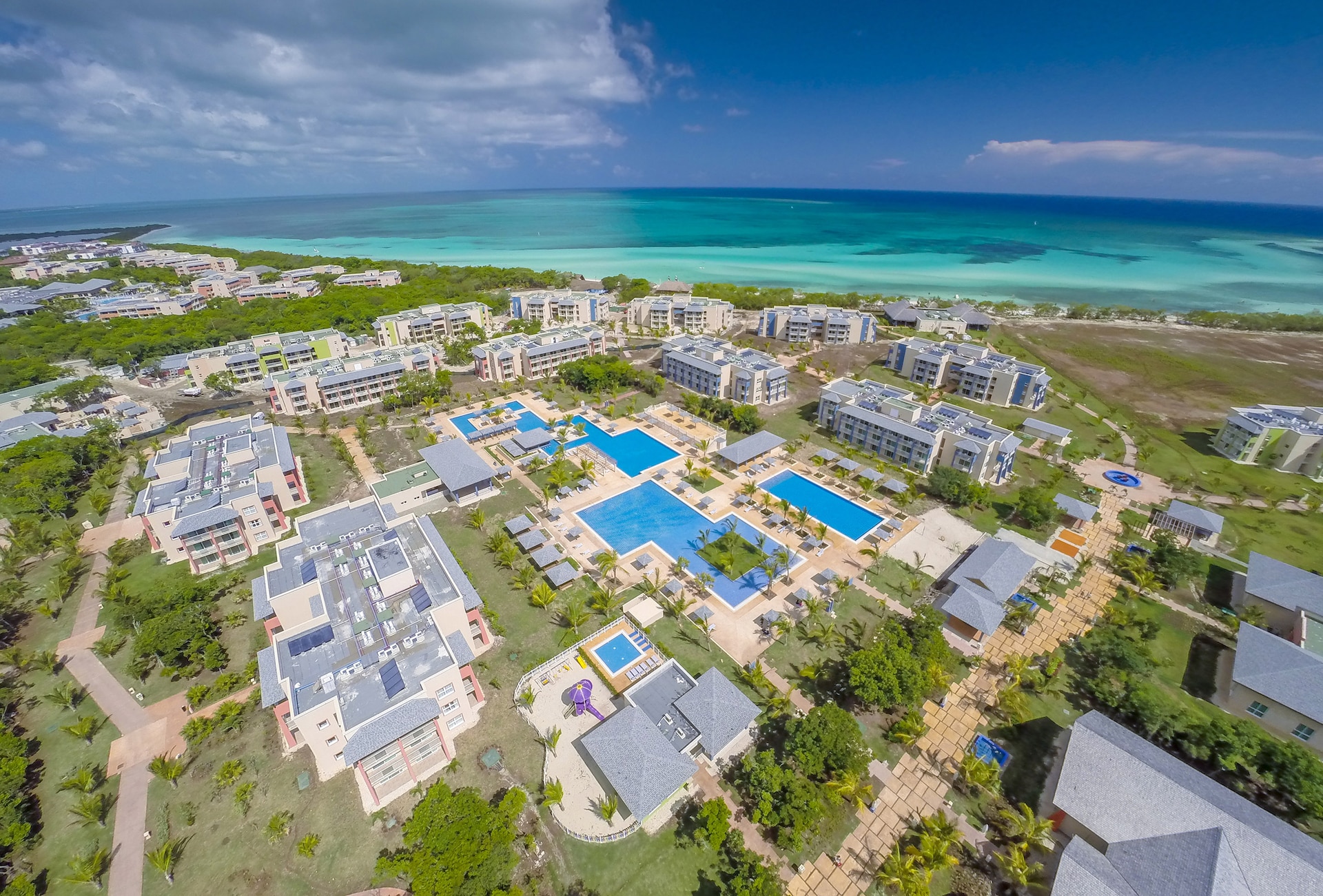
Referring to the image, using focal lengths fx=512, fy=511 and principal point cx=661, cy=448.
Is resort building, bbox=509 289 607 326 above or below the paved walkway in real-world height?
above

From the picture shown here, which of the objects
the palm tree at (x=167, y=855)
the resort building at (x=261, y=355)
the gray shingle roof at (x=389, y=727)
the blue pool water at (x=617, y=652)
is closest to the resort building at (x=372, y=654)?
the gray shingle roof at (x=389, y=727)

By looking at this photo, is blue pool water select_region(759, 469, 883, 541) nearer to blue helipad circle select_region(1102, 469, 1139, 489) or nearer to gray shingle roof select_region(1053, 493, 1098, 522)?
gray shingle roof select_region(1053, 493, 1098, 522)

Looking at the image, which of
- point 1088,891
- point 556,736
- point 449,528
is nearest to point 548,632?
point 556,736

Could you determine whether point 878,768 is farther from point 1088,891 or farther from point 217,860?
point 217,860

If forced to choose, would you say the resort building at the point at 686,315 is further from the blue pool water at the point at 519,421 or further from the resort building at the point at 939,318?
the blue pool water at the point at 519,421

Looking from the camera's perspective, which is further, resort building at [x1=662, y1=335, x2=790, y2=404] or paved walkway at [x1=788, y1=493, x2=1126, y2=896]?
resort building at [x1=662, y1=335, x2=790, y2=404]

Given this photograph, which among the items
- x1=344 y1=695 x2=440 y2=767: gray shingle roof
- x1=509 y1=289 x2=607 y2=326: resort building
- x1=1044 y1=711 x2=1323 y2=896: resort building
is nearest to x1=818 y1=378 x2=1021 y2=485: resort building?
x1=1044 y1=711 x2=1323 y2=896: resort building
